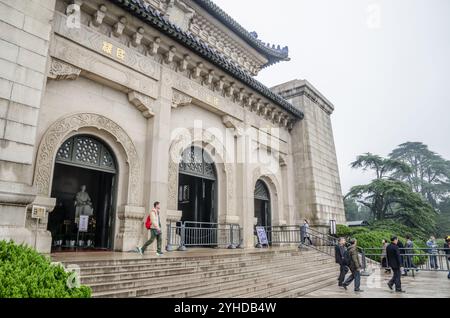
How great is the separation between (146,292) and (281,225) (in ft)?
33.6

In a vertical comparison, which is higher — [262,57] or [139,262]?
[262,57]

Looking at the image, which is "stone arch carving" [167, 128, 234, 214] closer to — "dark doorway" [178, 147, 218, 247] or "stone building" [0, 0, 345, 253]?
"stone building" [0, 0, 345, 253]

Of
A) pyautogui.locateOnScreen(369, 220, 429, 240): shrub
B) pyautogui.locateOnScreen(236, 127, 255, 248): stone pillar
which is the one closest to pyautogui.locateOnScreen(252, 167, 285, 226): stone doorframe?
pyautogui.locateOnScreen(236, 127, 255, 248): stone pillar

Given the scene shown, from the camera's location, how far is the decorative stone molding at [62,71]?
7094 millimetres

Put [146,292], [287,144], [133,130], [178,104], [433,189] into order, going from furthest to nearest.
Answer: [433,189], [287,144], [178,104], [133,130], [146,292]

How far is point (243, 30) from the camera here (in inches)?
653

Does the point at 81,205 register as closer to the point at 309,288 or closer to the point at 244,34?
the point at 309,288

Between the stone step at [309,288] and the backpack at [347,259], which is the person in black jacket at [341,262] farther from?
the stone step at [309,288]

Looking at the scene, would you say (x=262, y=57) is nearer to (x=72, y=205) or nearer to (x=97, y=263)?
(x=72, y=205)

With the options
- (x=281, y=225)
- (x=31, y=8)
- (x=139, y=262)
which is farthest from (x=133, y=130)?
(x=281, y=225)

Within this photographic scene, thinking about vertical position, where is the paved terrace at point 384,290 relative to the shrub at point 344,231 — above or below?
below

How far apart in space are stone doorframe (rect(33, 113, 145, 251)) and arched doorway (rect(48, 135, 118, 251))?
387mm

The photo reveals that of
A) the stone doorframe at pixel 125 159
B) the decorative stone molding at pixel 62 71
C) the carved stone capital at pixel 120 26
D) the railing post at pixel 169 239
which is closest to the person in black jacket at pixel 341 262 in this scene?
the railing post at pixel 169 239

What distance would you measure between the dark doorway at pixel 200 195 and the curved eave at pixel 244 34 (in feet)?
25.5
